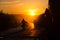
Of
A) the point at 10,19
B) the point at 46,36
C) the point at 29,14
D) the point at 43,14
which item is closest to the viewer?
the point at 46,36

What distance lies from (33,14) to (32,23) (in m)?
1.45

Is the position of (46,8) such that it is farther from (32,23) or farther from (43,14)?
(32,23)

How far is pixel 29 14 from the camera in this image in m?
6.78

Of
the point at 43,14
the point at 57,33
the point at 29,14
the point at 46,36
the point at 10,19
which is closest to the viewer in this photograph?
the point at 57,33

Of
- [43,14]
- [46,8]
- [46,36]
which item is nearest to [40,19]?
[43,14]

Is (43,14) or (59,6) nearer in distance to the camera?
(59,6)

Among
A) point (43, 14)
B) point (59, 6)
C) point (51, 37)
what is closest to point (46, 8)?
point (43, 14)

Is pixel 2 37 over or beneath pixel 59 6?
beneath

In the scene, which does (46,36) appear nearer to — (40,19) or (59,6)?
(59,6)

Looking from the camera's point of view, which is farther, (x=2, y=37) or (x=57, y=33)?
(x=2, y=37)

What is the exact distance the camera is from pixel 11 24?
7832 millimetres

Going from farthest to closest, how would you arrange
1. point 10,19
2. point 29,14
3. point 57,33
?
1. point 10,19
2. point 29,14
3. point 57,33

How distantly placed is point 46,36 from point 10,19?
286cm

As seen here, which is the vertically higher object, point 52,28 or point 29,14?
point 29,14
